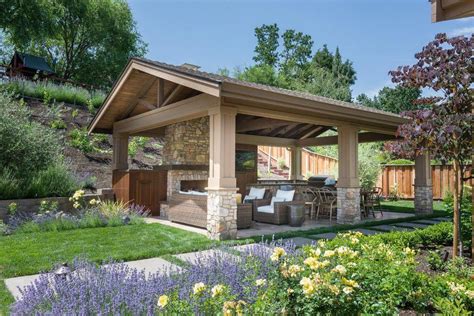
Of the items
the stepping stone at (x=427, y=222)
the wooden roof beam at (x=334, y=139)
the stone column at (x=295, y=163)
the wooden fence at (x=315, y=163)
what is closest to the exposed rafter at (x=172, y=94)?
the wooden roof beam at (x=334, y=139)

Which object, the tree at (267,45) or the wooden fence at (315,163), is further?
the tree at (267,45)

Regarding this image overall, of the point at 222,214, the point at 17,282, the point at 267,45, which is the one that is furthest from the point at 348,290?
the point at 267,45

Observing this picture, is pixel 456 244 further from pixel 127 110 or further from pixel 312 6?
pixel 312 6

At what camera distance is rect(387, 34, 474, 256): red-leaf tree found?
4391mm

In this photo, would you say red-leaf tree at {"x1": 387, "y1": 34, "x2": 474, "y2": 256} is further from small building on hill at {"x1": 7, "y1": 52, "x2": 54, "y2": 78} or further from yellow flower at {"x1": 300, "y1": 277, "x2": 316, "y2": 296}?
small building on hill at {"x1": 7, "y1": 52, "x2": 54, "y2": 78}

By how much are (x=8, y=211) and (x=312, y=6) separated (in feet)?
41.2

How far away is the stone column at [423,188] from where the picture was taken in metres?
11.2

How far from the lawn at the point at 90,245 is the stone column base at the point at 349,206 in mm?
4222

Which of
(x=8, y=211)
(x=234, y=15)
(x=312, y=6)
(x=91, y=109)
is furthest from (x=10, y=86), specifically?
(x=312, y=6)

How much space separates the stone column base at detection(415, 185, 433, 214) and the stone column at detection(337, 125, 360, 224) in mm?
3549

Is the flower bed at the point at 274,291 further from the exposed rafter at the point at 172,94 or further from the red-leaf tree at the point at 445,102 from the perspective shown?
the exposed rafter at the point at 172,94

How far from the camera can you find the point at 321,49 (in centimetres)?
3872

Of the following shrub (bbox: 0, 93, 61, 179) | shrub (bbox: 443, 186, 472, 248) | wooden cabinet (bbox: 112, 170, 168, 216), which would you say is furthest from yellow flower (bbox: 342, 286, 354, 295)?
shrub (bbox: 0, 93, 61, 179)

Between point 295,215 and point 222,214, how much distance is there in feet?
8.01
